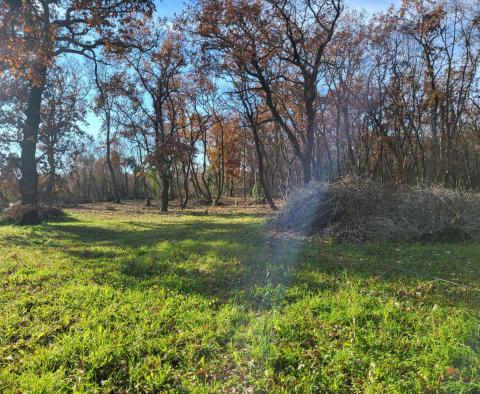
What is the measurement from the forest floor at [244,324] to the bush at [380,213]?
152 centimetres

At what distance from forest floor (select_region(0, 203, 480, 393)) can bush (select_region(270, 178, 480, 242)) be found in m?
1.52

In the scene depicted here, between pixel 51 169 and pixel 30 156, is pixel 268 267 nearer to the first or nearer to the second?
pixel 30 156

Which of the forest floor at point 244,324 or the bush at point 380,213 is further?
the bush at point 380,213

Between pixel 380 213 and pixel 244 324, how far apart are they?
594 centimetres

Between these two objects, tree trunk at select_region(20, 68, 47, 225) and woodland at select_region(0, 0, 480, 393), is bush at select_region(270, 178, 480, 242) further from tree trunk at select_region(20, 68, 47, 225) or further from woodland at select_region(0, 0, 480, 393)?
tree trunk at select_region(20, 68, 47, 225)

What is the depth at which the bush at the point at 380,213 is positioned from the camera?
7.63 m

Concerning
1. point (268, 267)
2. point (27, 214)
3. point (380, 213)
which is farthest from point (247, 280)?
point (27, 214)

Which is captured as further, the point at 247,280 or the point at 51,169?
the point at 51,169

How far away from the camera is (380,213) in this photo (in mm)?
8414

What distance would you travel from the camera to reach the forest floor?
274cm

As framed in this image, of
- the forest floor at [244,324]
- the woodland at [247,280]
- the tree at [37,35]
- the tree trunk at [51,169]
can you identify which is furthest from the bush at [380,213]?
the tree trunk at [51,169]

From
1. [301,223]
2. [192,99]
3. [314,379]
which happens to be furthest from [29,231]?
[192,99]

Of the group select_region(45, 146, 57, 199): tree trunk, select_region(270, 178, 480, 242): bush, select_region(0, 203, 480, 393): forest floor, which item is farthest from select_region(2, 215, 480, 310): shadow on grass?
select_region(45, 146, 57, 199): tree trunk

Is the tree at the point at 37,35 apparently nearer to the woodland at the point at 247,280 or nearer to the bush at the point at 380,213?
the woodland at the point at 247,280
